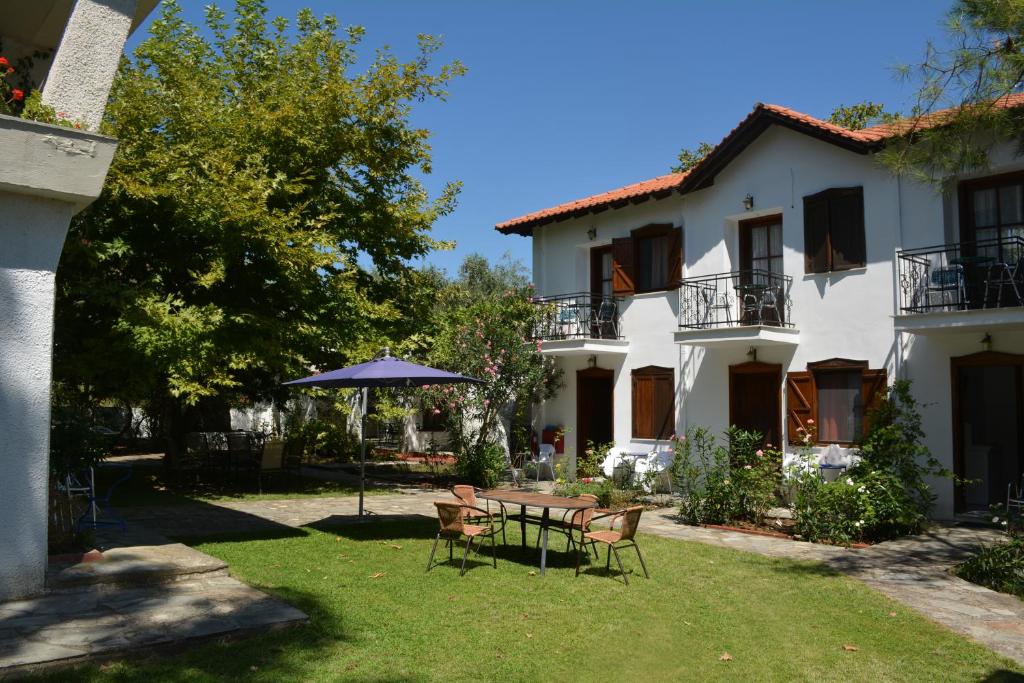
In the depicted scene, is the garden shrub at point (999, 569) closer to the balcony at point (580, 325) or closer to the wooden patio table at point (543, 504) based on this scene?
the wooden patio table at point (543, 504)

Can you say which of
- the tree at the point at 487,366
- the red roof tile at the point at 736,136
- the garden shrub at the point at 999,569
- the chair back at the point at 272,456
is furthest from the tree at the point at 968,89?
the chair back at the point at 272,456

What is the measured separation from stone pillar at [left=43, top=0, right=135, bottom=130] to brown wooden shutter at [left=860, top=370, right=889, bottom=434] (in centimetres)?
Result: 1115

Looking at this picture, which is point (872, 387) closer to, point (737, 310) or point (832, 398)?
point (832, 398)

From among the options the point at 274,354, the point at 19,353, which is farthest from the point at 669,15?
the point at 19,353

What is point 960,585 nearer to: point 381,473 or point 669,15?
point 669,15

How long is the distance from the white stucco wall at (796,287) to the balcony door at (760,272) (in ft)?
0.70

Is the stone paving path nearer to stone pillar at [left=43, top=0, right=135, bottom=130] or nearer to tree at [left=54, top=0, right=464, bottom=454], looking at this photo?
tree at [left=54, top=0, right=464, bottom=454]

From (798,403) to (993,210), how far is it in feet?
13.8

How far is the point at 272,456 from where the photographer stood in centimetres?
1495

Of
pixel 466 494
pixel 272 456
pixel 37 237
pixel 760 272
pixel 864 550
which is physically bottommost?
pixel 864 550

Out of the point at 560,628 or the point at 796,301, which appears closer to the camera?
the point at 560,628

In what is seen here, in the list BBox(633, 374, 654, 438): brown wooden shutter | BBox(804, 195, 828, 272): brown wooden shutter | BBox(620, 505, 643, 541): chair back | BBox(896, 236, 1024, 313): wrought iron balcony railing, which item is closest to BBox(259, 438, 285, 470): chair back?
BBox(633, 374, 654, 438): brown wooden shutter

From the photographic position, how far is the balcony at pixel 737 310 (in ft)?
44.8

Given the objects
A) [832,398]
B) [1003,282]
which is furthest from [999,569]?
[832,398]
